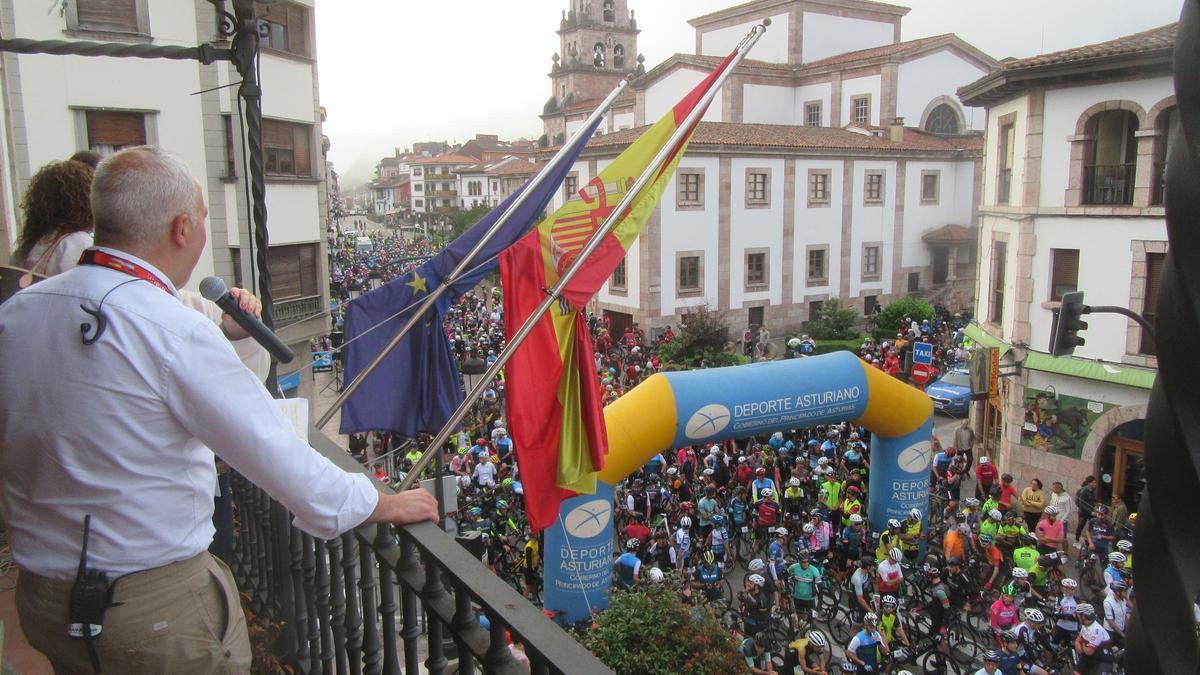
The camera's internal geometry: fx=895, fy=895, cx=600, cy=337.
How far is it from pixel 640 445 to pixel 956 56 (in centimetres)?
4071

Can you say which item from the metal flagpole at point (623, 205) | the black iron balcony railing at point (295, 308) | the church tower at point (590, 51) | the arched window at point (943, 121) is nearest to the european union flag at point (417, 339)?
the metal flagpole at point (623, 205)

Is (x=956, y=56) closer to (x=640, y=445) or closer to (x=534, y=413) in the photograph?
(x=640, y=445)

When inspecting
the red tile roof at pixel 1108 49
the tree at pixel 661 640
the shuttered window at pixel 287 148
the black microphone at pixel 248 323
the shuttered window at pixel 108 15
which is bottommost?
the tree at pixel 661 640

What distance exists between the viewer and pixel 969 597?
12617 millimetres

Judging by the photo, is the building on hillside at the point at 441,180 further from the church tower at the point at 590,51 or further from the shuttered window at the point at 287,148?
the shuttered window at the point at 287,148

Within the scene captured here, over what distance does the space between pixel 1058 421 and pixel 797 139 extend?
876 inches

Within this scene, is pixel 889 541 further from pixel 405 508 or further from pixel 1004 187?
pixel 405 508

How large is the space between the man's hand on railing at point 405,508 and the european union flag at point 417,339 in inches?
186

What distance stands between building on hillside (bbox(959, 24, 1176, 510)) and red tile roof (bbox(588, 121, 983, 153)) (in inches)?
654

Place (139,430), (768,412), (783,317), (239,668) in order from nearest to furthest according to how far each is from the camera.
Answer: (139,430)
(239,668)
(768,412)
(783,317)

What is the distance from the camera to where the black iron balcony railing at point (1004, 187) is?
20409 millimetres

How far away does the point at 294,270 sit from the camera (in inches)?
817

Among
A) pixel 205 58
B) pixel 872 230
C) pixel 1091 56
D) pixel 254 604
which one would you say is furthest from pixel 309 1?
pixel 872 230

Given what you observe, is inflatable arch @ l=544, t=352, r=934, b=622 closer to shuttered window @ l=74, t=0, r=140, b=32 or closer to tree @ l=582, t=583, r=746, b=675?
tree @ l=582, t=583, r=746, b=675
